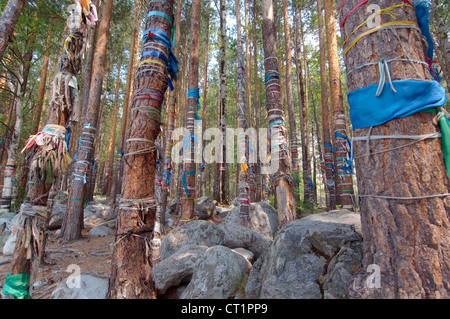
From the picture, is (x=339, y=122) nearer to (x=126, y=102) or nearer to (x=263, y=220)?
(x=263, y=220)

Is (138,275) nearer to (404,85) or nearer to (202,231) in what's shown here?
(202,231)

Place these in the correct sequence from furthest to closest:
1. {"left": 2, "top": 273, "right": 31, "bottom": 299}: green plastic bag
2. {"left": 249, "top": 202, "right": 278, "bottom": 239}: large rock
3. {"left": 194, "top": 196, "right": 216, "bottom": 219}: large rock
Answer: {"left": 194, "top": 196, "right": 216, "bottom": 219}: large rock, {"left": 249, "top": 202, "right": 278, "bottom": 239}: large rock, {"left": 2, "top": 273, "right": 31, "bottom": 299}: green plastic bag

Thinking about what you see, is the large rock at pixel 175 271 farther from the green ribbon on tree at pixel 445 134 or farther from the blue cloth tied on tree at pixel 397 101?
the green ribbon on tree at pixel 445 134

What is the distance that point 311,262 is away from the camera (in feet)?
7.06

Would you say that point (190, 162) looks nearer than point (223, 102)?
Yes

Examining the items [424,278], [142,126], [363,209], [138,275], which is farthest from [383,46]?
[138,275]

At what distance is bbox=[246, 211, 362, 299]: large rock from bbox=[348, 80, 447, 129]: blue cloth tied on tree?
114cm

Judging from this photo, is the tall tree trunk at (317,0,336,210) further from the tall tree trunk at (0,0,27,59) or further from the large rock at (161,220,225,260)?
the tall tree trunk at (0,0,27,59)

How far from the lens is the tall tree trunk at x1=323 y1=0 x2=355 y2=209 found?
5566 millimetres

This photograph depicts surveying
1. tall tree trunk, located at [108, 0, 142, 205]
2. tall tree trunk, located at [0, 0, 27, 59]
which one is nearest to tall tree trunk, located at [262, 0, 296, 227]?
tall tree trunk, located at [0, 0, 27, 59]

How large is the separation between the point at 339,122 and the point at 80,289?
6109 mm

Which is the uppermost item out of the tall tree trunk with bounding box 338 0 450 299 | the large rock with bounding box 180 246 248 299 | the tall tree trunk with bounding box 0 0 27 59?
the tall tree trunk with bounding box 0 0 27 59

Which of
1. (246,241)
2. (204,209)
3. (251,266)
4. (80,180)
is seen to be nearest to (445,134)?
(251,266)

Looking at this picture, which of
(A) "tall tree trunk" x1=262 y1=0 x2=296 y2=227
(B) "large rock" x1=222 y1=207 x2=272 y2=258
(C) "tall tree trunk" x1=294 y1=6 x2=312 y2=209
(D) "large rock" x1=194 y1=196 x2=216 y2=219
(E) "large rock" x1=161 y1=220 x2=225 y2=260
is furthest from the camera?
(C) "tall tree trunk" x1=294 y1=6 x2=312 y2=209
